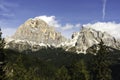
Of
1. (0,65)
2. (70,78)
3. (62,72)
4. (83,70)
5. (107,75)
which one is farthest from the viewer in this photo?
(62,72)

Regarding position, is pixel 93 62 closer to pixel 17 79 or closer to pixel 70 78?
pixel 70 78

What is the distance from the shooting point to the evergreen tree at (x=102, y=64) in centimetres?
5584

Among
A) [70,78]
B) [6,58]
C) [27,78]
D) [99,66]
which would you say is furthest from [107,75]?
[27,78]

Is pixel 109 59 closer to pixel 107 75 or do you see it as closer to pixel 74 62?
pixel 107 75

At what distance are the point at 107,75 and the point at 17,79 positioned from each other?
122 feet

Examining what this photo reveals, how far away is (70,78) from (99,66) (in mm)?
30555

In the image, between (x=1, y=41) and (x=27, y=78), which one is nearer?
(x=1, y=41)

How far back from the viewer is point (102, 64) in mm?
55812

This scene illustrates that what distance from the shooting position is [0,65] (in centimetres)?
4559

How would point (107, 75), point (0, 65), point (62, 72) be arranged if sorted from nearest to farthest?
point (0, 65), point (107, 75), point (62, 72)

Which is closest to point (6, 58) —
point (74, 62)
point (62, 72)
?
point (74, 62)

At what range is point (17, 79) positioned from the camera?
85.7 metres

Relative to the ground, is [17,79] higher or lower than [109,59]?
lower

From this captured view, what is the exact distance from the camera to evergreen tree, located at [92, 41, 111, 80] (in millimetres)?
55844
